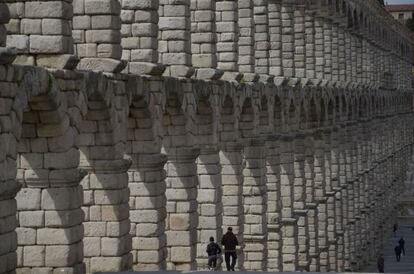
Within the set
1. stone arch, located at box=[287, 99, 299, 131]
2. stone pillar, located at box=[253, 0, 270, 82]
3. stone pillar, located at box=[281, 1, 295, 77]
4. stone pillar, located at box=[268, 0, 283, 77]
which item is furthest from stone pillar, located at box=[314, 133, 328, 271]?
stone pillar, located at box=[253, 0, 270, 82]

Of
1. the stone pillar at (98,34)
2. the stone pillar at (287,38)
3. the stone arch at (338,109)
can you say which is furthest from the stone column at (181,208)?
the stone arch at (338,109)

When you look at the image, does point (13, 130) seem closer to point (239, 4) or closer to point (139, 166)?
point (139, 166)

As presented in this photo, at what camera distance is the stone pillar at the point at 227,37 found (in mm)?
34812

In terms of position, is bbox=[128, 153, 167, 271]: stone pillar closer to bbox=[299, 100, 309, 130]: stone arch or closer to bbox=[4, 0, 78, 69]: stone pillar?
bbox=[4, 0, 78, 69]: stone pillar

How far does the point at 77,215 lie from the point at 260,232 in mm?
16648

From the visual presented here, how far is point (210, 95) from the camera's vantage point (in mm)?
31156

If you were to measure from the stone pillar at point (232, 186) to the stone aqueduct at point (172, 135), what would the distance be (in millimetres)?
43

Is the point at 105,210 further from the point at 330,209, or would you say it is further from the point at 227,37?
the point at 330,209

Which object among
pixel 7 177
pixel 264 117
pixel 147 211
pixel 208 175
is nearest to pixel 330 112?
pixel 264 117

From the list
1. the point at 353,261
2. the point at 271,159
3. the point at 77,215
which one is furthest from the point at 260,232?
the point at 353,261

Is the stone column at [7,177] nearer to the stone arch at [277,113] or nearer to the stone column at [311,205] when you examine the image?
the stone arch at [277,113]

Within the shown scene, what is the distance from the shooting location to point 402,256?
7256cm

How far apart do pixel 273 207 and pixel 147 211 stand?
48.4 ft

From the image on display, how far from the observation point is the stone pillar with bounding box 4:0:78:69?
815 inches
